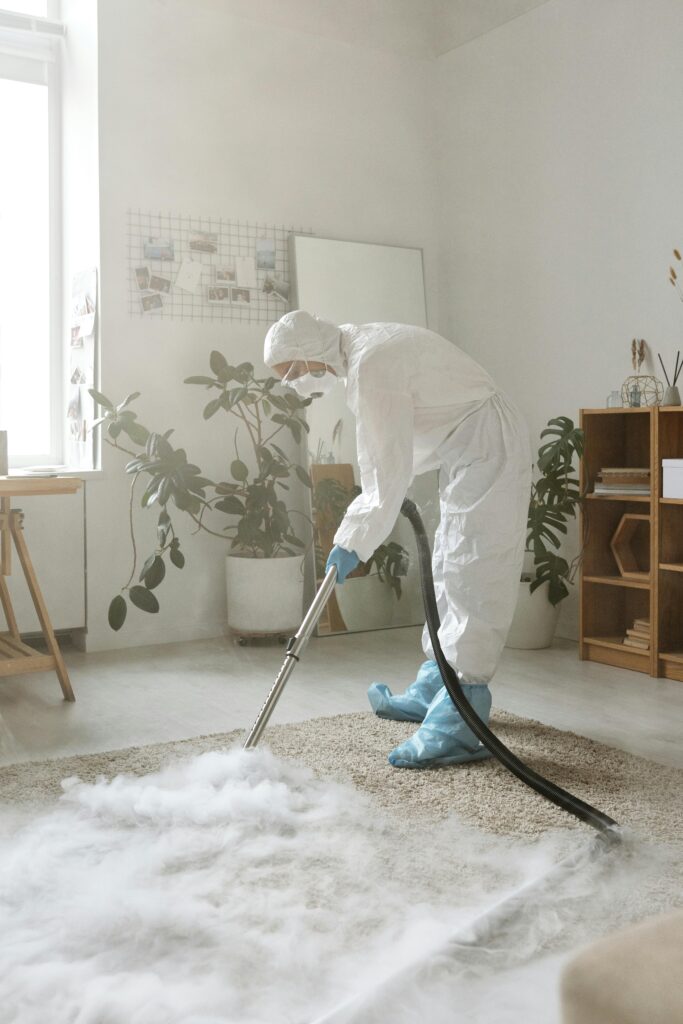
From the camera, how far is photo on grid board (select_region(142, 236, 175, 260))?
4.23m

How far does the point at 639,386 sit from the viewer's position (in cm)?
392

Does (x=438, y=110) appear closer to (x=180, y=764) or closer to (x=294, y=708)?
(x=294, y=708)

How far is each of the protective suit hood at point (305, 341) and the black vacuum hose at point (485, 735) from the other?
0.45 meters

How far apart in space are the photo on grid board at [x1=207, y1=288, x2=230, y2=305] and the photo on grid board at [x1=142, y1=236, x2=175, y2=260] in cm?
22

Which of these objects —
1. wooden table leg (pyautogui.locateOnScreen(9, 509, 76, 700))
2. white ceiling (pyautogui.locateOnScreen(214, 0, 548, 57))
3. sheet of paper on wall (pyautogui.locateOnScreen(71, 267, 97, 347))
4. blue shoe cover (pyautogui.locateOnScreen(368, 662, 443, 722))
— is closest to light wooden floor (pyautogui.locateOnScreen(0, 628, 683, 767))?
wooden table leg (pyautogui.locateOnScreen(9, 509, 76, 700))

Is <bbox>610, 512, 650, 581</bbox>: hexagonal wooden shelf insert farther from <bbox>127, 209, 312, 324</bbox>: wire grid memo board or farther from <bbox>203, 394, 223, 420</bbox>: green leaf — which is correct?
<bbox>127, 209, 312, 324</bbox>: wire grid memo board

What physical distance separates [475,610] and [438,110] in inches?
128

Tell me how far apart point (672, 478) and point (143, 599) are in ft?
6.62

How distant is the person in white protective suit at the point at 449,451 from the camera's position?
8.60ft

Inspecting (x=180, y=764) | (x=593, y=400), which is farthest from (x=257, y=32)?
(x=180, y=764)

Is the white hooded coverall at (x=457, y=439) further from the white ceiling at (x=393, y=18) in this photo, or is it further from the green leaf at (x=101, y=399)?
the white ceiling at (x=393, y=18)

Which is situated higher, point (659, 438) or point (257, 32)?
point (257, 32)

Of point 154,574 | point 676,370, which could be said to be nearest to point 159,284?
point 154,574

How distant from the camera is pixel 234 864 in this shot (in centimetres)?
204
